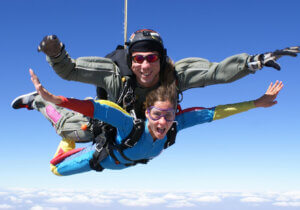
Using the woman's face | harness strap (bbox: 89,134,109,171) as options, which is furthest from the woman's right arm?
harness strap (bbox: 89,134,109,171)

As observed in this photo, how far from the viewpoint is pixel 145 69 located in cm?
428

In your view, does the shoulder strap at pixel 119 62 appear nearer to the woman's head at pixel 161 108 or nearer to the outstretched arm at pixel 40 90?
the woman's head at pixel 161 108

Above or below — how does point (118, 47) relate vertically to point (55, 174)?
above

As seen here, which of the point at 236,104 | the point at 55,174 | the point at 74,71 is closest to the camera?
the point at 74,71

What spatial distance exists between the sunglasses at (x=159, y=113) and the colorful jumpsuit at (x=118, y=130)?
167mm

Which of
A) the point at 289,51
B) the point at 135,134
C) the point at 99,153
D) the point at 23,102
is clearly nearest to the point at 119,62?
the point at 135,134

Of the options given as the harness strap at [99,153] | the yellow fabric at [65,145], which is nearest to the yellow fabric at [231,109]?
the harness strap at [99,153]

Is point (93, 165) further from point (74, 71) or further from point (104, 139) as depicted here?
point (74, 71)

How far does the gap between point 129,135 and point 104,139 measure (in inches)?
21.3

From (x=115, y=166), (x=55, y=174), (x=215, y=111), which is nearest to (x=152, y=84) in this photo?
(x=215, y=111)

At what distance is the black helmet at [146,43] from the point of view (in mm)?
4340

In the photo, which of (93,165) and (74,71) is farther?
(93,165)

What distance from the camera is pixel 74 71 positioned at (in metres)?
4.23

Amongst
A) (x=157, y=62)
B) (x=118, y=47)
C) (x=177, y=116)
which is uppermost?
(x=118, y=47)
